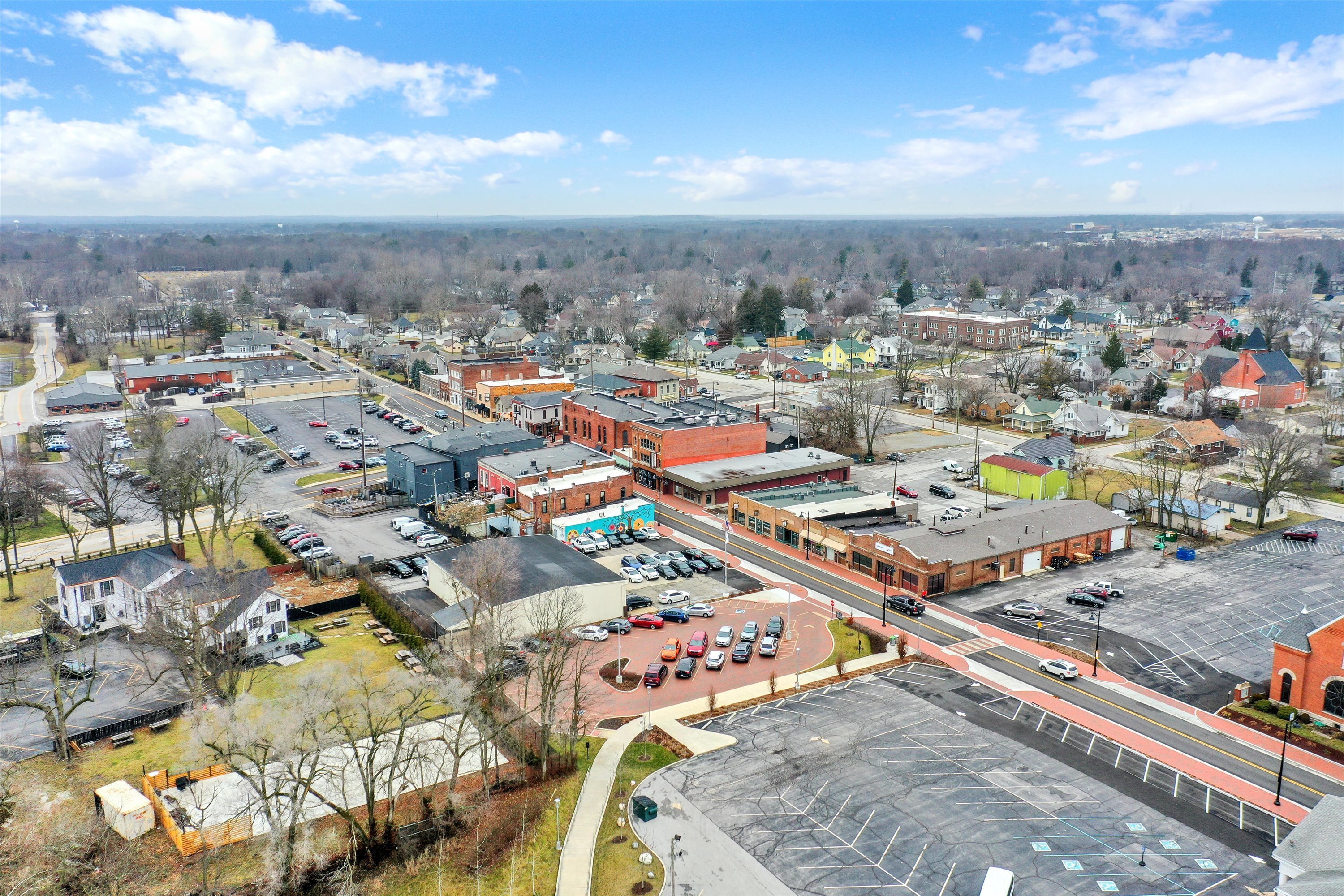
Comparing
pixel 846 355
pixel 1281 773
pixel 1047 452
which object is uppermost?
pixel 846 355

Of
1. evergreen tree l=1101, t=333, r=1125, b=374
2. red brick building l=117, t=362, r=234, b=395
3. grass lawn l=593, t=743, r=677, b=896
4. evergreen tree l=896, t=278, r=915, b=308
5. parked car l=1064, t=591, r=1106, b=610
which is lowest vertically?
grass lawn l=593, t=743, r=677, b=896

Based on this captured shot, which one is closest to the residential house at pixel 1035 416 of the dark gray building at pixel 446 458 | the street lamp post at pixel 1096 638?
the street lamp post at pixel 1096 638

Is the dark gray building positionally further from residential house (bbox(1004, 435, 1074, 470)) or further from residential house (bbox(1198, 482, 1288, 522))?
residential house (bbox(1198, 482, 1288, 522))

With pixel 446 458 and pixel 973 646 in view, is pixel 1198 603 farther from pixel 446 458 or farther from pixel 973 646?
pixel 446 458

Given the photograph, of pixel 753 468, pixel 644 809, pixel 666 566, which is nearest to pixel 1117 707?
pixel 644 809

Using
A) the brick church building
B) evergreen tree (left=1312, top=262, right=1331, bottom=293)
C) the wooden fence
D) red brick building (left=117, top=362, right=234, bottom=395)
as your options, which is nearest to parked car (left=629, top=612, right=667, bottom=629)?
the wooden fence

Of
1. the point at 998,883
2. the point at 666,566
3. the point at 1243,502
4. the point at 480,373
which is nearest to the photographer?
the point at 998,883
